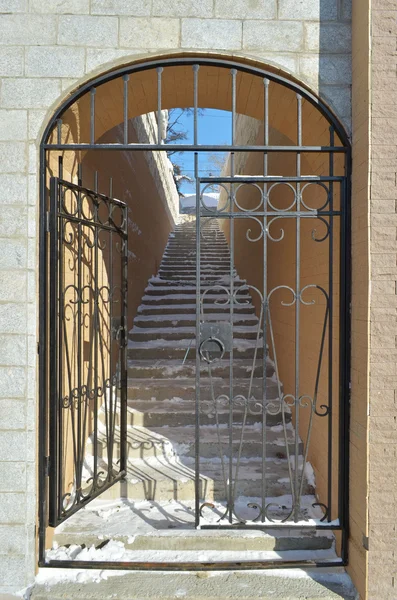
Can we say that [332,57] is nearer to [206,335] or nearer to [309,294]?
[309,294]

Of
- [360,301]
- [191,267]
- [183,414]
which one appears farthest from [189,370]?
[191,267]

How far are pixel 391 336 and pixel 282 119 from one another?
6.21 feet

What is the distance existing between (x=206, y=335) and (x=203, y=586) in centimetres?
152

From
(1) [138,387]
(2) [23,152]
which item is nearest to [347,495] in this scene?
(1) [138,387]

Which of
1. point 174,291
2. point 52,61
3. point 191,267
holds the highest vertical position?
point 52,61

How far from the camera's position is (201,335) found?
2744mm

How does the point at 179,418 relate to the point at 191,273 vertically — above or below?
below

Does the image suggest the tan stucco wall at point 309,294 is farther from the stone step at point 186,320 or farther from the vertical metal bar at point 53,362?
the vertical metal bar at point 53,362

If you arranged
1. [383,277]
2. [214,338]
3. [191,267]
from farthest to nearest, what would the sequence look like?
[191,267], [214,338], [383,277]

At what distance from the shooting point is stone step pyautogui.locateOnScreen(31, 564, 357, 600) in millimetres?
2393

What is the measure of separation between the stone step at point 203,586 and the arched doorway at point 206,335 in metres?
0.14

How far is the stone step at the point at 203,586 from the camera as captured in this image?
2.39 m

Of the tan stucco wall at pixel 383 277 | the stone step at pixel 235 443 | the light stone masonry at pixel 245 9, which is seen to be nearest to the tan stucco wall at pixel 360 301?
the tan stucco wall at pixel 383 277

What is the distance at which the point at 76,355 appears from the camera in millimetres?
3379
